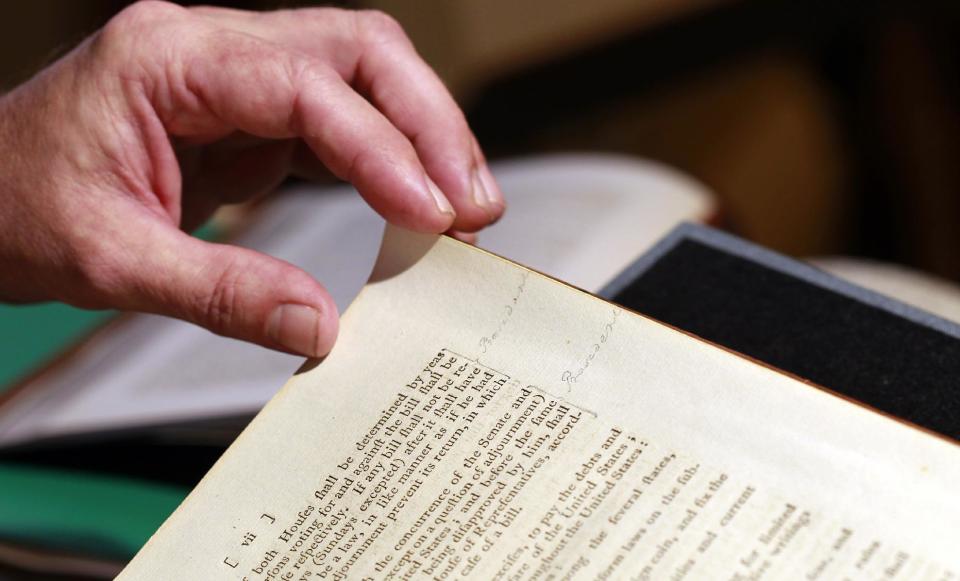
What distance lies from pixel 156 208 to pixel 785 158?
5.41 feet

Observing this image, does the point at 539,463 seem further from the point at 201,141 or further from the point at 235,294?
the point at 201,141

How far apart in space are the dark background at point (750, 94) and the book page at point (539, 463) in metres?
1.50

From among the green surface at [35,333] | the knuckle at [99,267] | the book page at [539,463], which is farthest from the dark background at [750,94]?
the book page at [539,463]

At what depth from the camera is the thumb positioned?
0.59m

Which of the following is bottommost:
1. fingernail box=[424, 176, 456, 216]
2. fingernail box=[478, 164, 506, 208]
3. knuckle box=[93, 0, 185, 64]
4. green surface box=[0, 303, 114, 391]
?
green surface box=[0, 303, 114, 391]

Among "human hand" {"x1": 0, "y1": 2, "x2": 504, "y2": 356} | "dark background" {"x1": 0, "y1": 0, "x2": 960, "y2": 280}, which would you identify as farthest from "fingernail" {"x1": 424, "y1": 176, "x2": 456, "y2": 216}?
"dark background" {"x1": 0, "y1": 0, "x2": 960, "y2": 280}

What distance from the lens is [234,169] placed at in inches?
34.2

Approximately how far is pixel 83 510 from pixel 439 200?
1.54 feet

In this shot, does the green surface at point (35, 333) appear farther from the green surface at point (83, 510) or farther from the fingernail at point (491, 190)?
the fingernail at point (491, 190)

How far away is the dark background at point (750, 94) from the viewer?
2.02 metres

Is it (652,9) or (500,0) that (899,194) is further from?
(500,0)

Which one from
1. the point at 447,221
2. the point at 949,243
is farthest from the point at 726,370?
the point at 949,243

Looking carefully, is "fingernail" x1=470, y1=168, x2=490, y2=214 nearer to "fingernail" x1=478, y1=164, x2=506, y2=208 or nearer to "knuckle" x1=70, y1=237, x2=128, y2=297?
"fingernail" x1=478, y1=164, x2=506, y2=208

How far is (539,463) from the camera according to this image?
52cm
